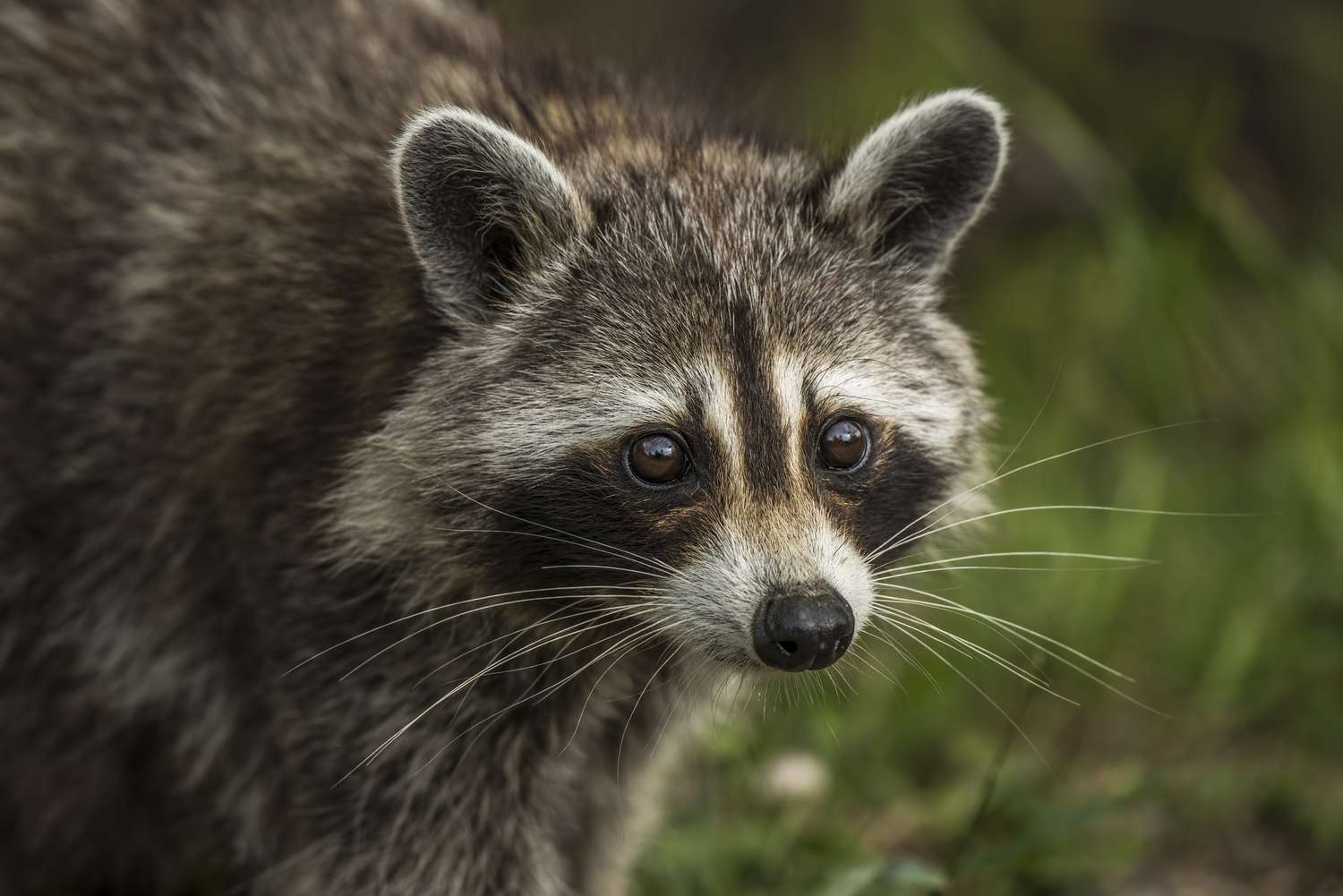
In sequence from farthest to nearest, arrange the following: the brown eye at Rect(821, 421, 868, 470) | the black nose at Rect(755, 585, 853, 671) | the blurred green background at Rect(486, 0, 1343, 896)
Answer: the blurred green background at Rect(486, 0, 1343, 896), the brown eye at Rect(821, 421, 868, 470), the black nose at Rect(755, 585, 853, 671)

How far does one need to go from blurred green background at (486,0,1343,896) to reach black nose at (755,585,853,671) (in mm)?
566

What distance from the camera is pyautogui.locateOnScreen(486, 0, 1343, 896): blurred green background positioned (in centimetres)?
421

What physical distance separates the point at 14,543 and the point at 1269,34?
682 centimetres

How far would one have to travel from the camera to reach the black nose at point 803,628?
2.98 m

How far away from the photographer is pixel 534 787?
3598 millimetres

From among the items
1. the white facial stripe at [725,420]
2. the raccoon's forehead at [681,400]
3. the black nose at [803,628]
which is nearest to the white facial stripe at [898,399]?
the raccoon's forehead at [681,400]

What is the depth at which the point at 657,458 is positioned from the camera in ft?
10.3

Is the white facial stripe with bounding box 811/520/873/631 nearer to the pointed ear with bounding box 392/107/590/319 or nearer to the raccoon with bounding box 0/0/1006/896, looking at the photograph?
the raccoon with bounding box 0/0/1006/896

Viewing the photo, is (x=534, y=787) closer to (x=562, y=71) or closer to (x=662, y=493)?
(x=662, y=493)

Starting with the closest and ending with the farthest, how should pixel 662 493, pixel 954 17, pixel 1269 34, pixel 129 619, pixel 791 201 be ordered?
1. pixel 662 493
2. pixel 791 201
3. pixel 129 619
4. pixel 954 17
5. pixel 1269 34

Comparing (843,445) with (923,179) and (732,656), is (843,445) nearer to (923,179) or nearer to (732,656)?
(732,656)

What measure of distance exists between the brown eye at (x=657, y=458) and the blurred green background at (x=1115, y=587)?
720 millimetres

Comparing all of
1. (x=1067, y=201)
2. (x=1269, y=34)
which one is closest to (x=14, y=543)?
(x=1067, y=201)

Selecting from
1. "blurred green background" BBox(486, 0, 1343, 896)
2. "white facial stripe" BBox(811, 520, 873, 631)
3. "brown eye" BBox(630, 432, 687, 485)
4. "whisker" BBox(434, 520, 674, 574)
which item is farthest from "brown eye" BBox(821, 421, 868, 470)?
"blurred green background" BBox(486, 0, 1343, 896)
